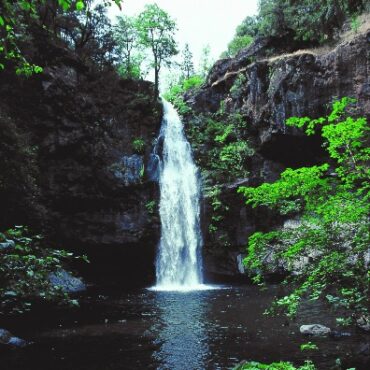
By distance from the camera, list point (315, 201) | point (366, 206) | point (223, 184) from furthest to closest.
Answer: point (223, 184), point (315, 201), point (366, 206)

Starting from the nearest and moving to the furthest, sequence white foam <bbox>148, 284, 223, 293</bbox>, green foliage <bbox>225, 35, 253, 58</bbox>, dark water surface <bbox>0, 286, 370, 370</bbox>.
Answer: dark water surface <bbox>0, 286, 370, 370</bbox> < white foam <bbox>148, 284, 223, 293</bbox> < green foliage <bbox>225, 35, 253, 58</bbox>

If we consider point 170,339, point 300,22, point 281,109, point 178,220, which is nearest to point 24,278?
point 170,339

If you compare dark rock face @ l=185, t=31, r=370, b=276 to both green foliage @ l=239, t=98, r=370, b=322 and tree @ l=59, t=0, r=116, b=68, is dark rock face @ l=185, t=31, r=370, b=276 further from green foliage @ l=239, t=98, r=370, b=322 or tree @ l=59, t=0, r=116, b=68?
green foliage @ l=239, t=98, r=370, b=322

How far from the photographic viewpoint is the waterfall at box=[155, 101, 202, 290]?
71.8 feet

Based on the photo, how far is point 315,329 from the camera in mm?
9852

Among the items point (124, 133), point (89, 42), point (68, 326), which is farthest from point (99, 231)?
point (89, 42)

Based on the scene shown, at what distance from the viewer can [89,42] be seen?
27562 mm

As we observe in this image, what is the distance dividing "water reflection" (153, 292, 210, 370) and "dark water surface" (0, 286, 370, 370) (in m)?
0.02

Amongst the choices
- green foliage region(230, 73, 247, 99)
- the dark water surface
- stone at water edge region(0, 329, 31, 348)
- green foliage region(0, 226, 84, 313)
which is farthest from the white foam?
green foliage region(0, 226, 84, 313)

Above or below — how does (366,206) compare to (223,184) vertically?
below

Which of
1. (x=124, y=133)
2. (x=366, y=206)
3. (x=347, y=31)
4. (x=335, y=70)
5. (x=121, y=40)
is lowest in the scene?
(x=366, y=206)

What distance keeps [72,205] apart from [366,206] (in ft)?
62.3

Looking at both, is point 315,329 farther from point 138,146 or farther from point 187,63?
point 187,63

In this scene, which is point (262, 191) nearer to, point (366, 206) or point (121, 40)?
point (366, 206)
